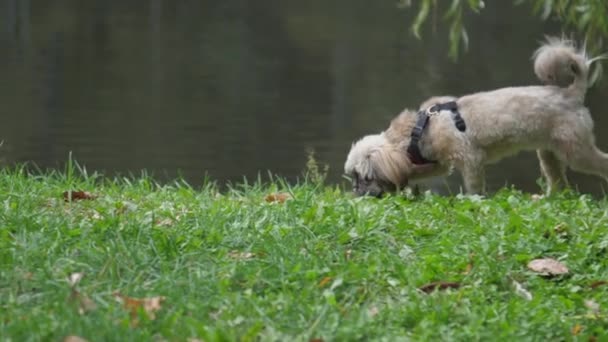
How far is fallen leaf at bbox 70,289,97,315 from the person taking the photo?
4.29m

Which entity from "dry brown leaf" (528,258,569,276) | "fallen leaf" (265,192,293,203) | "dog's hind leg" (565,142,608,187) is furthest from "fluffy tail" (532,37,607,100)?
"dry brown leaf" (528,258,569,276)

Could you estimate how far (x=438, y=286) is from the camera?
4867 millimetres

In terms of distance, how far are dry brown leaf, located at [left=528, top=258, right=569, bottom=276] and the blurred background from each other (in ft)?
20.1

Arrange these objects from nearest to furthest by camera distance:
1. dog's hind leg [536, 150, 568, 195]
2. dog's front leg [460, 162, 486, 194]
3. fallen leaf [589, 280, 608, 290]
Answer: fallen leaf [589, 280, 608, 290] → dog's front leg [460, 162, 486, 194] → dog's hind leg [536, 150, 568, 195]

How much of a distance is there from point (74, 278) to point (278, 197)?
8.90ft

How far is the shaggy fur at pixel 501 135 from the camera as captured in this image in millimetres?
8000

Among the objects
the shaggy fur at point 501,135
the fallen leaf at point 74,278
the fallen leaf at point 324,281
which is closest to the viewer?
the fallen leaf at point 74,278

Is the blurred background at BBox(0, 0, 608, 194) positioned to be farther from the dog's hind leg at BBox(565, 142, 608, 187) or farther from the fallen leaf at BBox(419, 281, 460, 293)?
the fallen leaf at BBox(419, 281, 460, 293)

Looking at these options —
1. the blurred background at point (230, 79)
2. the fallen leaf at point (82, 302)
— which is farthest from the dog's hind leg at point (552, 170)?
the fallen leaf at point (82, 302)

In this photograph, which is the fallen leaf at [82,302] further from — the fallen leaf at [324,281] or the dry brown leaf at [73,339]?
the fallen leaf at [324,281]

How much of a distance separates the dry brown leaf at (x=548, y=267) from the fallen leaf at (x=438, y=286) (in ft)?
1.71

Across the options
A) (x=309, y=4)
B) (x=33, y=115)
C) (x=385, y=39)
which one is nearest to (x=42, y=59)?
(x=33, y=115)

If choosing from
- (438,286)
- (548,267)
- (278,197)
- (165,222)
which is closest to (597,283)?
(548,267)

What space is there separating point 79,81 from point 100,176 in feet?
57.4
